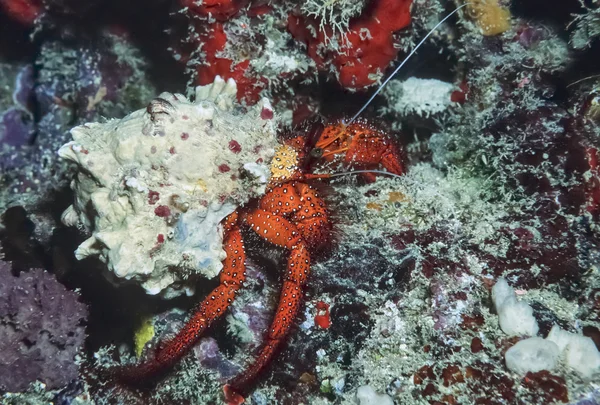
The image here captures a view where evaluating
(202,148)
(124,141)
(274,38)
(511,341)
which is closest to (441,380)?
(511,341)

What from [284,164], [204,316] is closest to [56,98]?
[284,164]

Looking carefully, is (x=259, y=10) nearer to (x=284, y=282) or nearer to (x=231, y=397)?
(x=284, y=282)

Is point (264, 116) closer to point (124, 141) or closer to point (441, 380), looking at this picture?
point (124, 141)

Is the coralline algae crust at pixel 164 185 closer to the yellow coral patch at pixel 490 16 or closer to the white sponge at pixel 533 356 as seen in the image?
the white sponge at pixel 533 356

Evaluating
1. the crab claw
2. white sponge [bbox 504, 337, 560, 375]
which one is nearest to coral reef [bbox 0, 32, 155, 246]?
the crab claw

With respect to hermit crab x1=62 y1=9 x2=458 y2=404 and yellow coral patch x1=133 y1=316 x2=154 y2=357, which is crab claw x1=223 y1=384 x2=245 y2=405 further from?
yellow coral patch x1=133 y1=316 x2=154 y2=357

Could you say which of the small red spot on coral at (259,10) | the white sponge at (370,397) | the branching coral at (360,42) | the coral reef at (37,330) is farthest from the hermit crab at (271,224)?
the small red spot on coral at (259,10)
